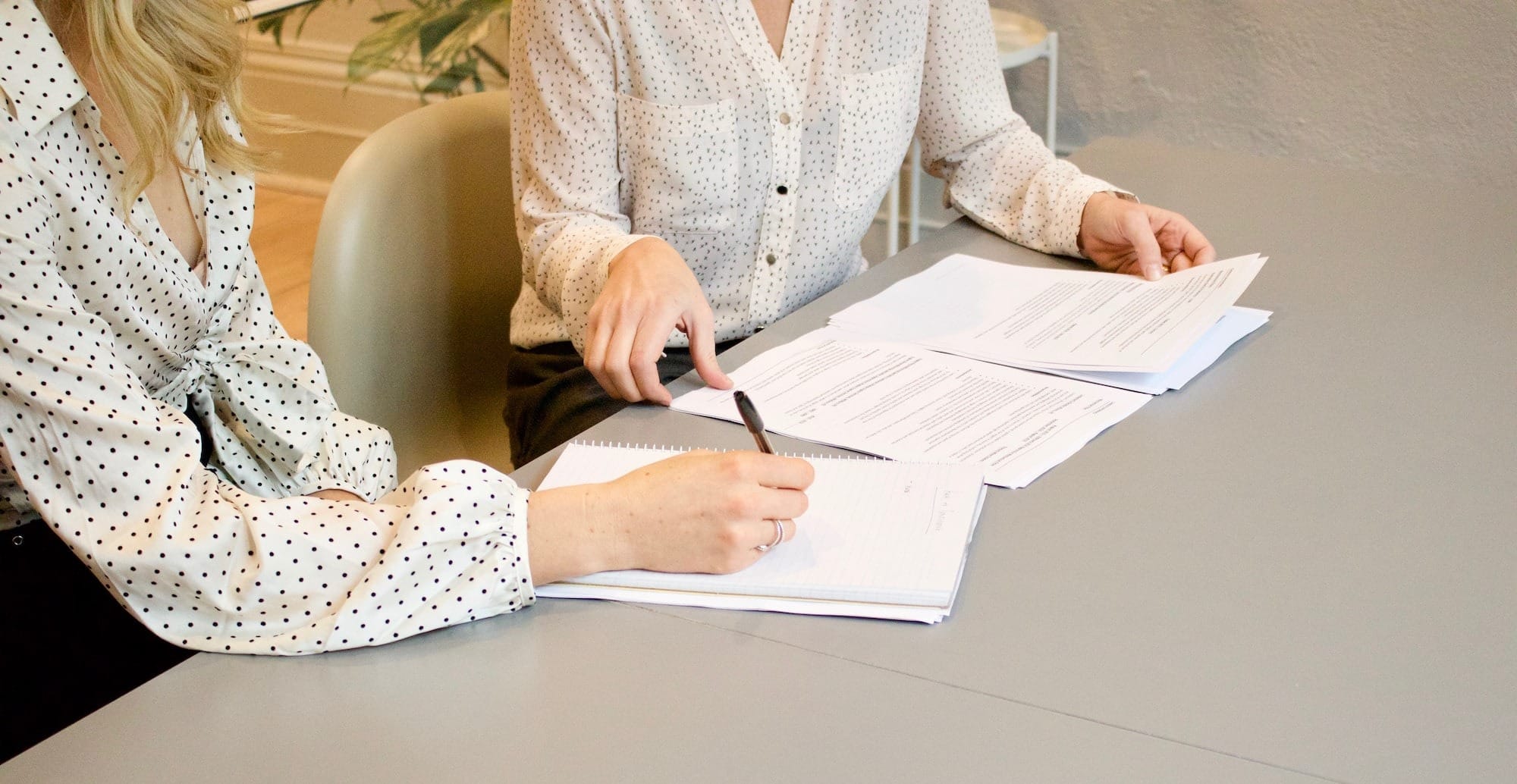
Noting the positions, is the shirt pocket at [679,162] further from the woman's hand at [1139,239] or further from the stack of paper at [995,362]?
the woman's hand at [1139,239]

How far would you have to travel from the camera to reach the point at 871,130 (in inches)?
53.1

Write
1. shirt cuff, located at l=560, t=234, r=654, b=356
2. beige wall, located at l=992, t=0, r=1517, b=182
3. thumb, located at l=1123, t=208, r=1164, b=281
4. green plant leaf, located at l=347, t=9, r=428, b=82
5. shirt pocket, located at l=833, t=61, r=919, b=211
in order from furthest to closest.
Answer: green plant leaf, located at l=347, t=9, r=428, b=82
beige wall, located at l=992, t=0, r=1517, b=182
shirt pocket, located at l=833, t=61, r=919, b=211
thumb, located at l=1123, t=208, r=1164, b=281
shirt cuff, located at l=560, t=234, r=654, b=356

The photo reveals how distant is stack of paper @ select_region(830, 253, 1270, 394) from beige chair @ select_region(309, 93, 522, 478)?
46 centimetres

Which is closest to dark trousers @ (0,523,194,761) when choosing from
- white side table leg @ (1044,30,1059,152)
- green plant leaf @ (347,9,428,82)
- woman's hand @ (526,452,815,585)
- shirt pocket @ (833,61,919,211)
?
woman's hand @ (526,452,815,585)

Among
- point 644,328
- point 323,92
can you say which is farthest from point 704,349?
point 323,92

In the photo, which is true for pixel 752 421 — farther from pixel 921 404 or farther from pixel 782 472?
pixel 921 404

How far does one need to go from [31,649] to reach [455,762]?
1.62 ft

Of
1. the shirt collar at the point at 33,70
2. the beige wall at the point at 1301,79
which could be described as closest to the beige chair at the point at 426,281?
the shirt collar at the point at 33,70

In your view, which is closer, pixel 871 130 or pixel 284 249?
pixel 871 130

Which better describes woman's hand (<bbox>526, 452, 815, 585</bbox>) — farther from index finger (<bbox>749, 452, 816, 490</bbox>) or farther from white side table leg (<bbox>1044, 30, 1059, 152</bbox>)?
white side table leg (<bbox>1044, 30, 1059, 152</bbox>)

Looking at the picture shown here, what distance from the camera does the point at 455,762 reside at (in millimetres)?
609

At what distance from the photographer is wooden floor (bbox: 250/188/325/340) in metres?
2.30

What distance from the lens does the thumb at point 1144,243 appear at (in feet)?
3.93

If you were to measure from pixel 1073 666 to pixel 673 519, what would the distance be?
25cm
